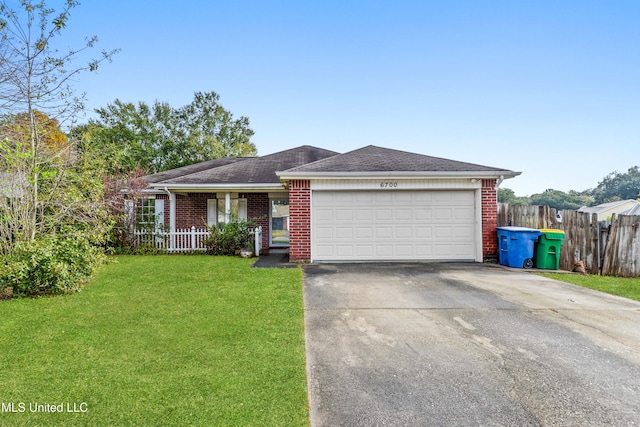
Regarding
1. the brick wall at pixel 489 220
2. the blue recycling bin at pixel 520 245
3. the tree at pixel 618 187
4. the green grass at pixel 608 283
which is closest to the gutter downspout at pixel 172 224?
the brick wall at pixel 489 220

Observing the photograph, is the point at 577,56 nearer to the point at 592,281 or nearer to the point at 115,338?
the point at 592,281

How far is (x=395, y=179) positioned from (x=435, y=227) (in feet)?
6.00

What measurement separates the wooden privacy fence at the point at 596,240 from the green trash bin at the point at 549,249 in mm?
661

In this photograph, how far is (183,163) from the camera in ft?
91.3

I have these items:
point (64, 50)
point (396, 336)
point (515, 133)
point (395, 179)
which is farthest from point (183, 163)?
point (396, 336)

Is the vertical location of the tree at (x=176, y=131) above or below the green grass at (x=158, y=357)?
above

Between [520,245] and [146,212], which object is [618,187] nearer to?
[520,245]

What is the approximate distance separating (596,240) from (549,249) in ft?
4.46

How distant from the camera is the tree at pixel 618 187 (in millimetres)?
71000

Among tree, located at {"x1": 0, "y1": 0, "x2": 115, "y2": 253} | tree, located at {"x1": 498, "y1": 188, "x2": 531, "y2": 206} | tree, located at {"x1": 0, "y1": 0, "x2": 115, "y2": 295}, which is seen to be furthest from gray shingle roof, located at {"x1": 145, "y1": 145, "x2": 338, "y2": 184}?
→ tree, located at {"x1": 498, "y1": 188, "x2": 531, "y2": 206}

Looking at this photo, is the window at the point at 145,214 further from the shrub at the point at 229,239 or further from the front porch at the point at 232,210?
the shrub at the point at 229,239

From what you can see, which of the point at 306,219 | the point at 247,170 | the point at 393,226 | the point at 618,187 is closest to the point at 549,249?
the point at 393,226

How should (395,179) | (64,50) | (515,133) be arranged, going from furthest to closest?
1. (515,133)
2. (395,179)
3. (64,50)

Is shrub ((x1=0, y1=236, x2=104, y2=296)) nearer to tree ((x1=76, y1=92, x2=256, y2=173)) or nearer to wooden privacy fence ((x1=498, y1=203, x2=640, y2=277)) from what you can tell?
wooden privacy fence ((x1=498, y1=203, x2=640, y2=277))
